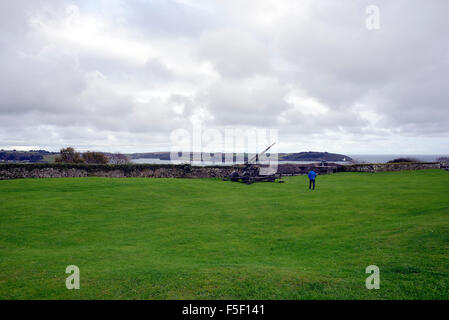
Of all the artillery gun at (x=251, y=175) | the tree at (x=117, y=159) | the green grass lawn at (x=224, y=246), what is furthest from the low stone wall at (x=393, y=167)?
the tree at (x=117, y=159)

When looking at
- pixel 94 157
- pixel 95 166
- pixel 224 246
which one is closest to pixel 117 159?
pixel 94 157

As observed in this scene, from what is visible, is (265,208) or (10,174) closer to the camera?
(265,208)

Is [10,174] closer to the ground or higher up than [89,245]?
higher up

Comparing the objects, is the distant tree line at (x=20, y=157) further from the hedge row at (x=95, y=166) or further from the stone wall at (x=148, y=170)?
the stone wall at (x=148, y=170)

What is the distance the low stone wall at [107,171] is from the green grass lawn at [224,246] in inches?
398

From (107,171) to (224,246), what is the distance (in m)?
22.1

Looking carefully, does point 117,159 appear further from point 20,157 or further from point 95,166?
point 95,166

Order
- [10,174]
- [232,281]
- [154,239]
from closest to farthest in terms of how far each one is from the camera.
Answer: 1. [232,281]
2. [154,239]
3. [10,174]

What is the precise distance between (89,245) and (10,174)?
21.0 metres

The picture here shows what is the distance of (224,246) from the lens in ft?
28.3

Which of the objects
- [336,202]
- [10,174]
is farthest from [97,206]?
[10,174]

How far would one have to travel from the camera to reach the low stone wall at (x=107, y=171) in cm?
2500
